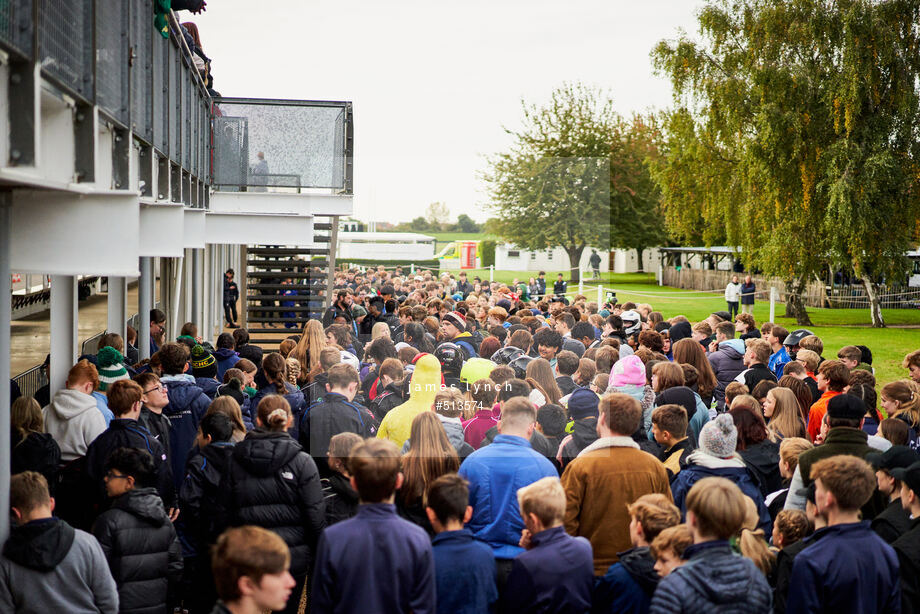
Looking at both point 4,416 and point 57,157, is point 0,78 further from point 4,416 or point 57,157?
point 4,416

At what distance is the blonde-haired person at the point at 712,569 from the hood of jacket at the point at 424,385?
258cm

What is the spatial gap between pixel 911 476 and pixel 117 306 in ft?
31.5

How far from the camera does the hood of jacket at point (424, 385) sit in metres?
5.89

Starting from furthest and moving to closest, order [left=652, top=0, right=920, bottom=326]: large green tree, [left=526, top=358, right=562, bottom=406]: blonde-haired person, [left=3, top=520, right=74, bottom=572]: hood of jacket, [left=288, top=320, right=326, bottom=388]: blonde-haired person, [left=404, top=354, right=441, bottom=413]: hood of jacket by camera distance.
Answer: [left=652, top=0, right=920, bottom=326]: large green tree → [left=288, top=320, right=326, bottom=388]: blonde-haired person → [left=526, top=358, right=562, bottom=406]: blonde-haired person → [left=404, top=354, right=441, bottom=413]: hood of jacket → [left=3, top=520, right=74, bottom=572]: hood of jacket

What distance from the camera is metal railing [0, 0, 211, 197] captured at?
11.9 feet

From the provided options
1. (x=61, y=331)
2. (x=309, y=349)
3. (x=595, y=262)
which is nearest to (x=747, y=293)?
(x=595, y=262)

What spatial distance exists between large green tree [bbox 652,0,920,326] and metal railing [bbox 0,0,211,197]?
21.3 meters

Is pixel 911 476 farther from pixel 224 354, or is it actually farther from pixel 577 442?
pixel 224 354

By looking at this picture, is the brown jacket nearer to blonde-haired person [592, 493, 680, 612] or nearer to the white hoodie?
blonde-haired person [592, 493, 680, 612]

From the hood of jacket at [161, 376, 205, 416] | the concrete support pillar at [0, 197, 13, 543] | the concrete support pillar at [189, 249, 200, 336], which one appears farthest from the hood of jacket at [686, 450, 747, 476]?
the concrete support pillar at [189, 249, 200, 336]

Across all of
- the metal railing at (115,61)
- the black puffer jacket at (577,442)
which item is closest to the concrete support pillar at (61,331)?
the metal railing at (115,61)

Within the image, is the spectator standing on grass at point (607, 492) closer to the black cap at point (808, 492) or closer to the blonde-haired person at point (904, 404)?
the black cap at point (808, 492)

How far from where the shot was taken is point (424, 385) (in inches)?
245

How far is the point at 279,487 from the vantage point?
478 cm
